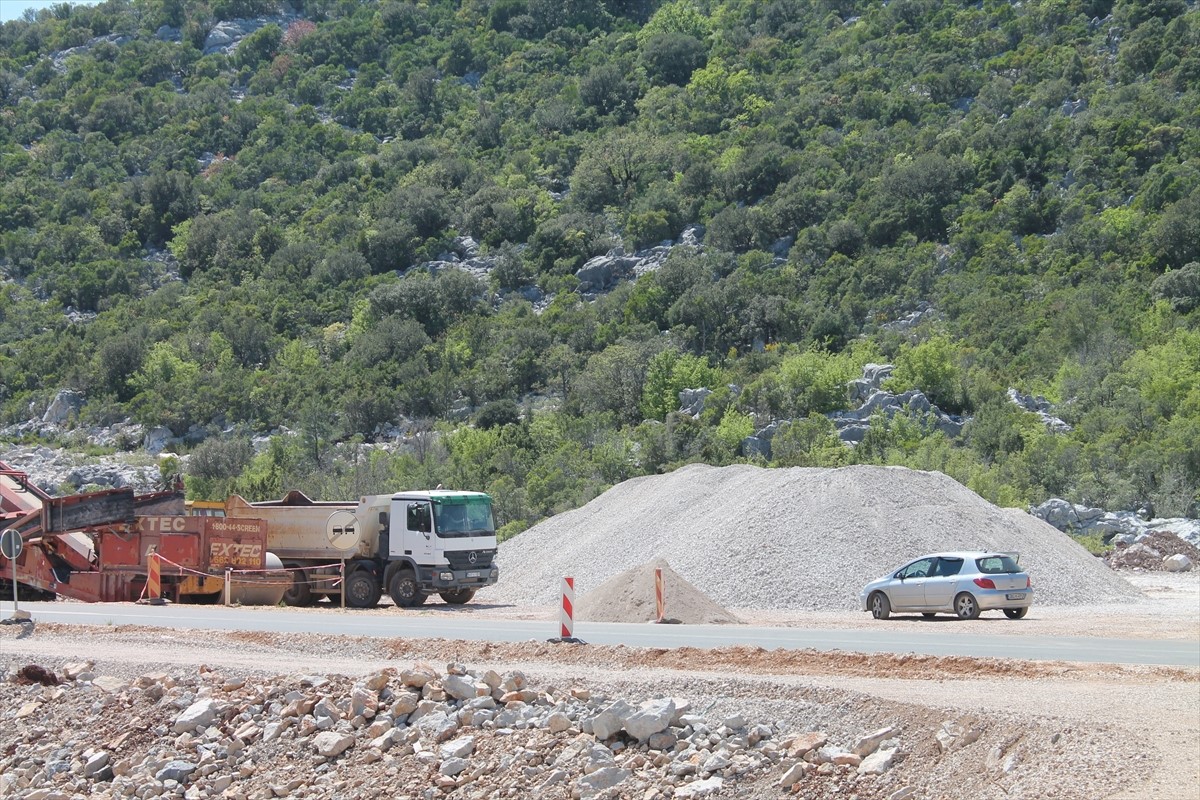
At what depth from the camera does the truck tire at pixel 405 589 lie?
2843 centimetres

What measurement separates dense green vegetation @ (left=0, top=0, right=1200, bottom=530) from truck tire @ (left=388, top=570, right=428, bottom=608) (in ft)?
61.5

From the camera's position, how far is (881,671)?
50.2 feet

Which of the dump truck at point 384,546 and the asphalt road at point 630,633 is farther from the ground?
the dump truck at point 384,546

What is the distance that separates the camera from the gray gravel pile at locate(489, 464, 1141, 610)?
2902 cm

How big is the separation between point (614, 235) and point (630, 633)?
236 ft

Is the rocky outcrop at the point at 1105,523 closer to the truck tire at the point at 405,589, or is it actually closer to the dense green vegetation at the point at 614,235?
the dense green vegetation at the point at 614,235

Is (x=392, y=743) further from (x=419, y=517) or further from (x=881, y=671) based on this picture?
(x=419, y=517)

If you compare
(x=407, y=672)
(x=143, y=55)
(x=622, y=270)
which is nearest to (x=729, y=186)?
(x=622, y=270)

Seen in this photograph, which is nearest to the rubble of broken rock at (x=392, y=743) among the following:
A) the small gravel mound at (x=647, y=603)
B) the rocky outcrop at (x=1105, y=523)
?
the small gravel mound at (x=647, y=603)

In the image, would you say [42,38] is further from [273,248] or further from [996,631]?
[996,631]

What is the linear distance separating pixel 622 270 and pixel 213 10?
73612 mm

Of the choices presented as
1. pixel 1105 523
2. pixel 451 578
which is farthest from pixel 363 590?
pixel 1105 523

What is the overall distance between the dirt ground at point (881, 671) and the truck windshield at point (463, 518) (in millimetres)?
7646

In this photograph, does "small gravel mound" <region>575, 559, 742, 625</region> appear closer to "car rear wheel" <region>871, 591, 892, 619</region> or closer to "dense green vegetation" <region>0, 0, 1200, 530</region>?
"car rear wheel" <region>871, 591, 892, 619</region>
